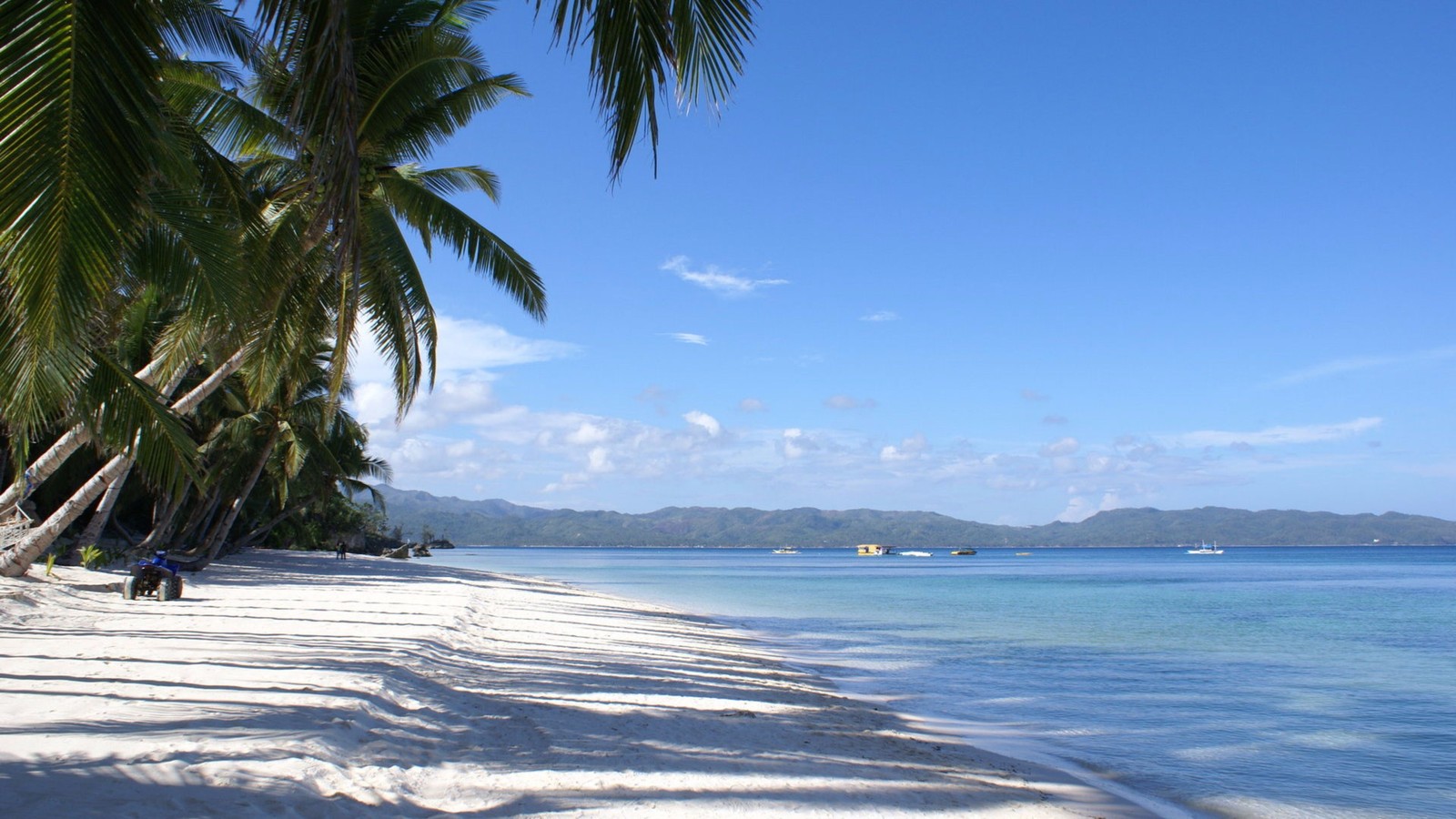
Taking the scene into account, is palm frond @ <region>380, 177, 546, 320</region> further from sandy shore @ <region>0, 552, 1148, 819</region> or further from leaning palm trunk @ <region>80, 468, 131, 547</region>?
leaning palm trunk @ <region>80, 468, 131, 547</region>

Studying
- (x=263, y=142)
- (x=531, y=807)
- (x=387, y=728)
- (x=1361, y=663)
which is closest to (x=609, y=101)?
(x=531, y=807)

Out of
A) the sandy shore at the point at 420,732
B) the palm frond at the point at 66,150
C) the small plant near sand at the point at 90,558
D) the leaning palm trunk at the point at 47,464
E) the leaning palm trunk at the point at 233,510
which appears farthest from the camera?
the leaning palm trunk at the point at 233,510

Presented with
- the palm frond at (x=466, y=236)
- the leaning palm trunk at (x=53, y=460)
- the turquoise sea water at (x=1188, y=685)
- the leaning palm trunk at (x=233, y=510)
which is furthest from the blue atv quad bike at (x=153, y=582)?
the leaning palm trunk at (x=233, y=510)

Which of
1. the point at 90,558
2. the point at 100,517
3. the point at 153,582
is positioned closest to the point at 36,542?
the point at 153,582

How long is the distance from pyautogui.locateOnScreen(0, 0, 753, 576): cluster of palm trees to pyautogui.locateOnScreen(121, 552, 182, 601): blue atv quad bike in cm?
128

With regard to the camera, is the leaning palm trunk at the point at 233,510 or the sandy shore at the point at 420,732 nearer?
the sandy shore at the point at 420,732

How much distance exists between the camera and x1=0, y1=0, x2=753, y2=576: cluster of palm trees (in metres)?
3.12

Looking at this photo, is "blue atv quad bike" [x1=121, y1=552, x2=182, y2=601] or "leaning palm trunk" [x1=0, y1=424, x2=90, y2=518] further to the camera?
"blue atv quad bike" [x1=121, y1=552, x2=182, y2=601]

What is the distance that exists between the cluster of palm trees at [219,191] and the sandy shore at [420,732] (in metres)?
1.69

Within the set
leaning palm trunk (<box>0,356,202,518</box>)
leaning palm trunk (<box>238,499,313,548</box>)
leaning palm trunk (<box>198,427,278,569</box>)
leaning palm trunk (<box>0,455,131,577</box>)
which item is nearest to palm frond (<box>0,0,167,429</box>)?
leaning palm trunk (<box>0,356,202,518</box>)

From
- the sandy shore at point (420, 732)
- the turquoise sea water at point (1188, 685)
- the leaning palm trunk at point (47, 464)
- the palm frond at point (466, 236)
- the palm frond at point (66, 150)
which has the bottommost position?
the turquoise sea water at point (1188, 685)

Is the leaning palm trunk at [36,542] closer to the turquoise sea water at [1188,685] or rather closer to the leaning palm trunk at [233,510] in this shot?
the turquoise sea water at [1188,685]

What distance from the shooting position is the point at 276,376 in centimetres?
1181

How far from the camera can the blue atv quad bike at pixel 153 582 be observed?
500 inches
